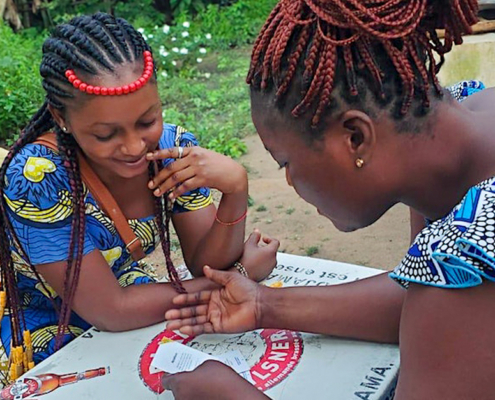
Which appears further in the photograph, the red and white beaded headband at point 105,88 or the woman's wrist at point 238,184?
the woman's wrist at point 238,184

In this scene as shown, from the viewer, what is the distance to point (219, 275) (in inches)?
72.2

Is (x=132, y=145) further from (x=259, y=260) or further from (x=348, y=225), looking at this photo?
(x=348, y=225)

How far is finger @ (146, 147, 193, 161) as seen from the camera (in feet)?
6.15

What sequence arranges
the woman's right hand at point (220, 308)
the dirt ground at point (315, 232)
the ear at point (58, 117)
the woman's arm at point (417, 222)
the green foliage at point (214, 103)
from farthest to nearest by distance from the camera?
1. the green foliage at point (214, 103)
2. the dirt ground at point (315, 232)
3. the ear at point (58, 117)
4. the woman's right hand at point (220, 308)
5. the woman's arm at point (417, 222)

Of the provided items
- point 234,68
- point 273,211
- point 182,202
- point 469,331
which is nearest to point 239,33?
point 234,68

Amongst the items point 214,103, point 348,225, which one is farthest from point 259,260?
point 214,103

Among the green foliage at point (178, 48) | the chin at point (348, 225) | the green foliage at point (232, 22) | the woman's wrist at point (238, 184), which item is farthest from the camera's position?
the green foliage at point (232, 22)

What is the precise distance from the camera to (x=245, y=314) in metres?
1.72

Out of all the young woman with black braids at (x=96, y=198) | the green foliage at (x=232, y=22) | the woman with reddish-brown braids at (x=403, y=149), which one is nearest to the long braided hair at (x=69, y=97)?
the young woman with black braids at (x=96, y=198)

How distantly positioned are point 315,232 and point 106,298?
7.36ft

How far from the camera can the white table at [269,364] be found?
153 centimetres

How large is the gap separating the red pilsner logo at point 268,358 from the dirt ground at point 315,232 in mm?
1815

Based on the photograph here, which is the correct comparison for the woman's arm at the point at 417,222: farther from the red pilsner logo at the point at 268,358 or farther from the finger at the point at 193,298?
the finger at the point at 193,298

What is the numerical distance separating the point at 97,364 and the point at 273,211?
8.43ft
